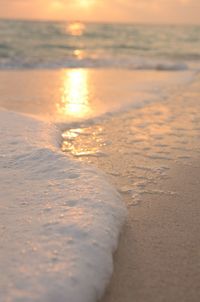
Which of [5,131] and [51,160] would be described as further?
[5,131]

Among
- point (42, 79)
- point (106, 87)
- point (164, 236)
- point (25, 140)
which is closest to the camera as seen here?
point (164, 236)

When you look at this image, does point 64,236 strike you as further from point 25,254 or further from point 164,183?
point 164,183

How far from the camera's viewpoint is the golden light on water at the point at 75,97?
17.4 ft

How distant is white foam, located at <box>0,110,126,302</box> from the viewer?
177 centimetres

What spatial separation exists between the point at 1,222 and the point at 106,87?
18.1ft

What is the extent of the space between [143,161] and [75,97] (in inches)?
126

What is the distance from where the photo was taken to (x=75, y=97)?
252 inches

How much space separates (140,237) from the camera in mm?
2291

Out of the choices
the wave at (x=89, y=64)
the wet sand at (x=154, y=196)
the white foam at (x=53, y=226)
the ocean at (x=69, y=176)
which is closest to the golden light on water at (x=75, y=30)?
the wave at (x=89, y=64)

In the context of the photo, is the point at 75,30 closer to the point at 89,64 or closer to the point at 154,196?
the point at 89,64

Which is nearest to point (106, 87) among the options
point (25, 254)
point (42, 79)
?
point (42, 79)

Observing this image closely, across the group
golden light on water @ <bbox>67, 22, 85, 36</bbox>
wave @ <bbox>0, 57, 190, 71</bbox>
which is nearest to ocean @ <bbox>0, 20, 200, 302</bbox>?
wave @ <bbox>0, 57, 190, 71</bbox>

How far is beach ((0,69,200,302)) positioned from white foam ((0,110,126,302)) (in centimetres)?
5

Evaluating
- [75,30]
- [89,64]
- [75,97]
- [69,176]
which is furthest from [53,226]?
[75,30]
